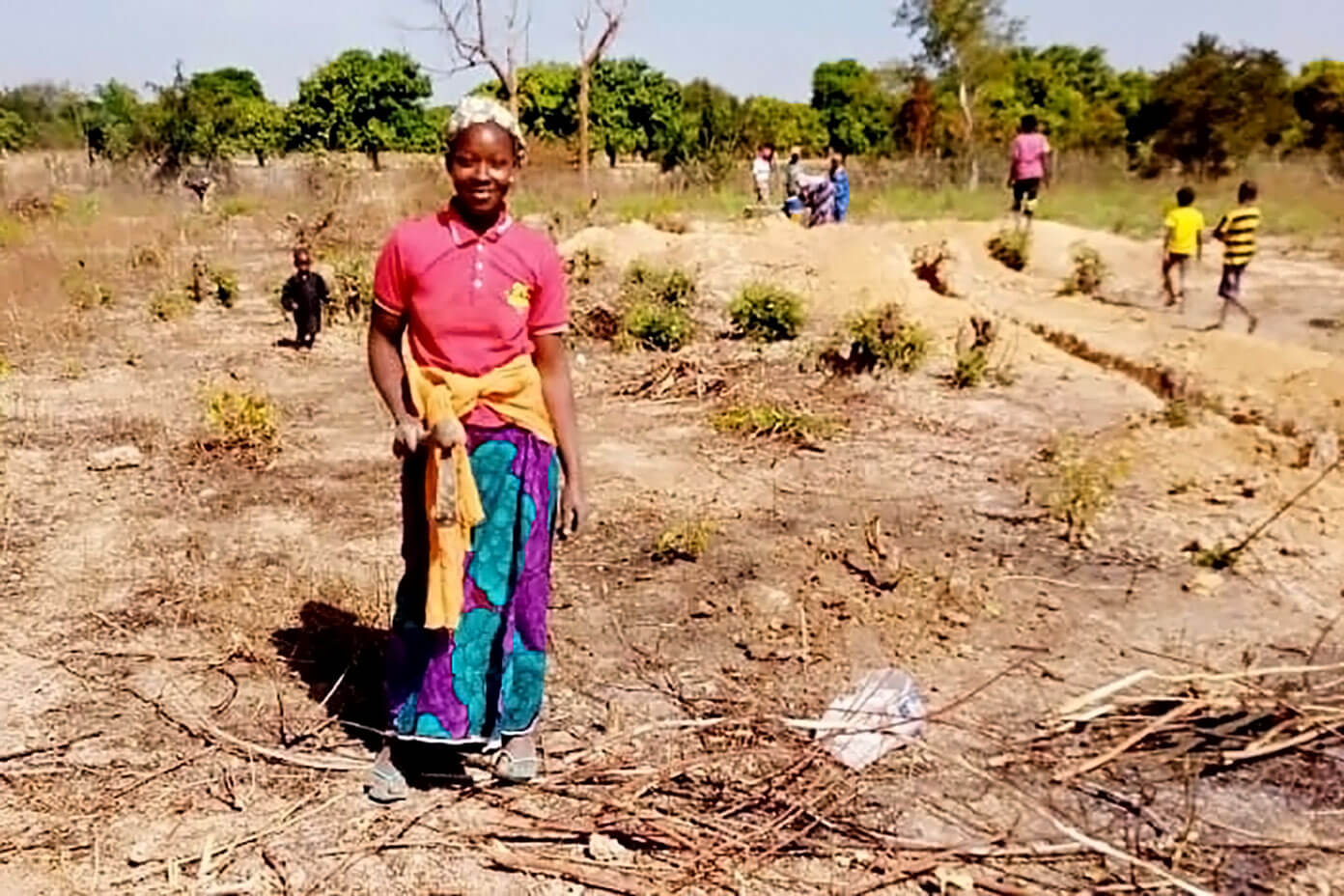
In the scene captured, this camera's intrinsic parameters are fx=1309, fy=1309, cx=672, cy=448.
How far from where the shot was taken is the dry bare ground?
2877mm

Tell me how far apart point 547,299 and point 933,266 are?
9763mm

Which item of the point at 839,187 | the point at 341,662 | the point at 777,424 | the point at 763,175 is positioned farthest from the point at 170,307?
the point at 763,175

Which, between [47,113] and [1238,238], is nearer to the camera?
[1238,238]

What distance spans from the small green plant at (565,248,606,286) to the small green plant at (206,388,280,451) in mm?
5438

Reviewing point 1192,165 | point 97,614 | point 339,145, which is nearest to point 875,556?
point 97,614

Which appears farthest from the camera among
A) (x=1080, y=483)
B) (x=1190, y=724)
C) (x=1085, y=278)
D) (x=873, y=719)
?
(x=1085, y=278)

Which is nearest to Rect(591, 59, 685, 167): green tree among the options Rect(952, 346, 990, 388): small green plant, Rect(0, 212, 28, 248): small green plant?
Rect(0, 212, 28, 248): small green plant

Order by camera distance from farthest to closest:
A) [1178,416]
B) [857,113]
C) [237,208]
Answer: [857,113]
[237,208]
[1178,416]

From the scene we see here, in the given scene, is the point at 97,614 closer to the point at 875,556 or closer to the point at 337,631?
the point at 337,631

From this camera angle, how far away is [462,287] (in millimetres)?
2824

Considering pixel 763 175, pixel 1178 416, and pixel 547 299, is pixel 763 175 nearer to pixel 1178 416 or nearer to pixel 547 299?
pixel 1178 416

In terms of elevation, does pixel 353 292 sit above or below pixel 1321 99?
below

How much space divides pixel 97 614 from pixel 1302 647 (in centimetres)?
384

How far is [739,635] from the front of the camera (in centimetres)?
411
